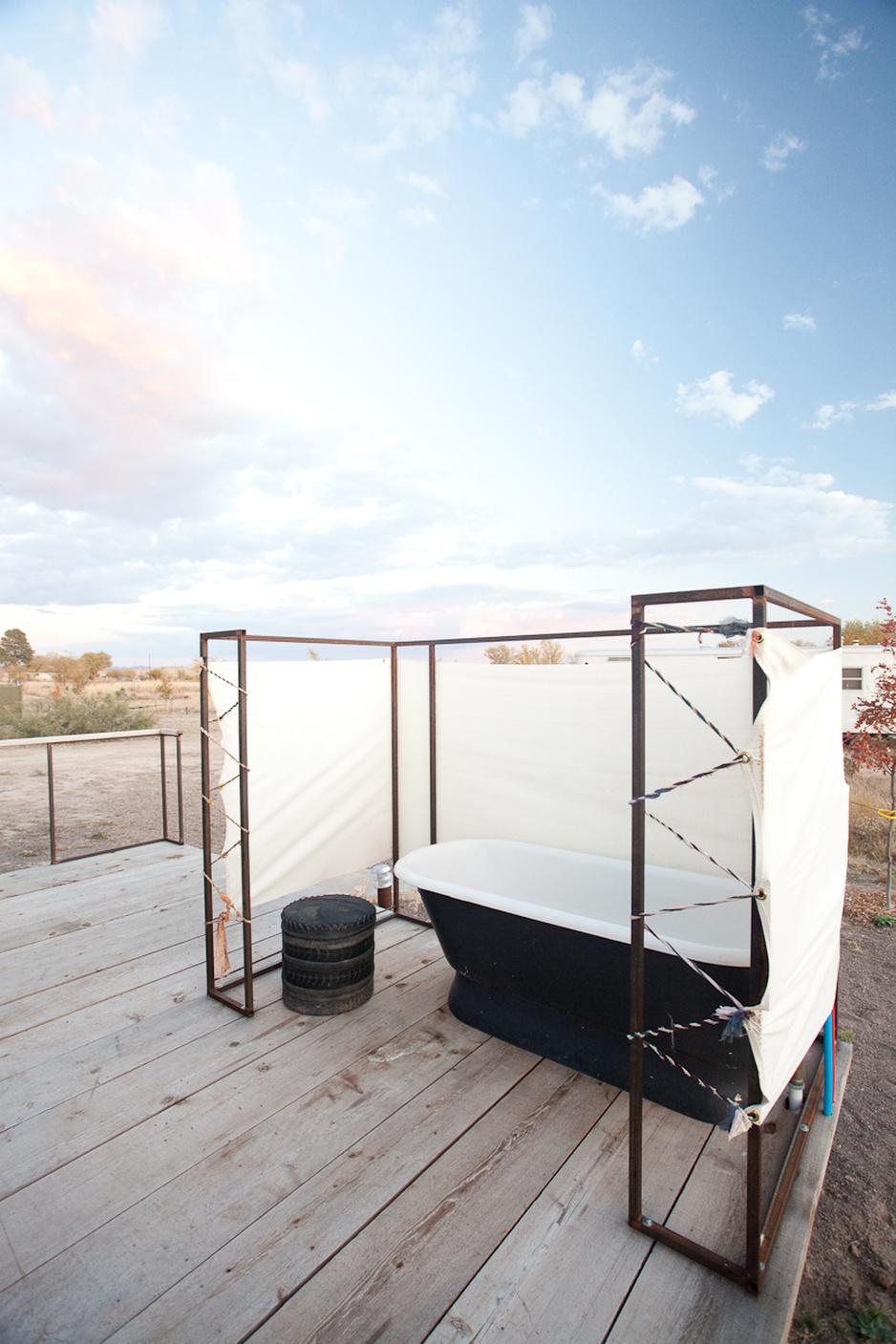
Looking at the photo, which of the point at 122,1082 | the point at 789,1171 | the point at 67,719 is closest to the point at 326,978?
the point at 122,1082

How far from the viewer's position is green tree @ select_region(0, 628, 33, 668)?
819 inches

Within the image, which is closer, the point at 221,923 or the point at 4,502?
the point at 221,923

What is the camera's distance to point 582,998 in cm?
192

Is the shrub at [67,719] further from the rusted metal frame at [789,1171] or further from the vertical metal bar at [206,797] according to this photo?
the rusted metal frame at [789,1171]

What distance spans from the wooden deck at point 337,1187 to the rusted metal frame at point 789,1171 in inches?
1.1

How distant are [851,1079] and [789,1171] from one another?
4.54 ft

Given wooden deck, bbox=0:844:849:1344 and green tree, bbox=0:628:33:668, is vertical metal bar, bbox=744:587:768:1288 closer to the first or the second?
wooden deck, bbox=0:844:849:1344

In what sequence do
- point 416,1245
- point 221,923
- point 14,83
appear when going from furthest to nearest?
point 14,83 → point 221,923 → point 416,1245

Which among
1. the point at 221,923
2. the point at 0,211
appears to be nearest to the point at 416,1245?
the point at 221,923

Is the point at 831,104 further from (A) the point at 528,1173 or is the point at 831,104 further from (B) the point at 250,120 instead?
(A) the point at 528,1173

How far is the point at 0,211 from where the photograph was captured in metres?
5.47

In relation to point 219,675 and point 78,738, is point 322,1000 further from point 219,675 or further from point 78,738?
point 78,738

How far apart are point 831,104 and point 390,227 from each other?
3629 millimetres

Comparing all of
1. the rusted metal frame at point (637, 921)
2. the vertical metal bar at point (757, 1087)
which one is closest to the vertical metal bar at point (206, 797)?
the rusted metal frame at point (637, 921)
